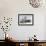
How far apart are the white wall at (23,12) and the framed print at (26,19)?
3.7 inches

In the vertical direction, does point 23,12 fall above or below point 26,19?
above

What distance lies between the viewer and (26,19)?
3.93m

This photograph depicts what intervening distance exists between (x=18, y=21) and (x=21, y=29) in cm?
27

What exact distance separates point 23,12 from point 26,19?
239mm

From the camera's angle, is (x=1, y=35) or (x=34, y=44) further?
(x=1, y=35)

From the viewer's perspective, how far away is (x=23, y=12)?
3.92 m

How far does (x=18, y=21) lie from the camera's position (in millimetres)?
3910

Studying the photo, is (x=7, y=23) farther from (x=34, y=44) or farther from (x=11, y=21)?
(x=34, y=44)

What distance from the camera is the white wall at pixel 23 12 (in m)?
3.89

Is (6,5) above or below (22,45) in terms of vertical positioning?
above

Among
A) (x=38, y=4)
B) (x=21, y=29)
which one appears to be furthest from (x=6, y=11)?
(x=38, y=4)

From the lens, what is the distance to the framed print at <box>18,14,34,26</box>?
3914 mm

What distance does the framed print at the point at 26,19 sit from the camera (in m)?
3.91

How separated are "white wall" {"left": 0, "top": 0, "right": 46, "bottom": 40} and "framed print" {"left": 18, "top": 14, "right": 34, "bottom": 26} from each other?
9 centimetres
